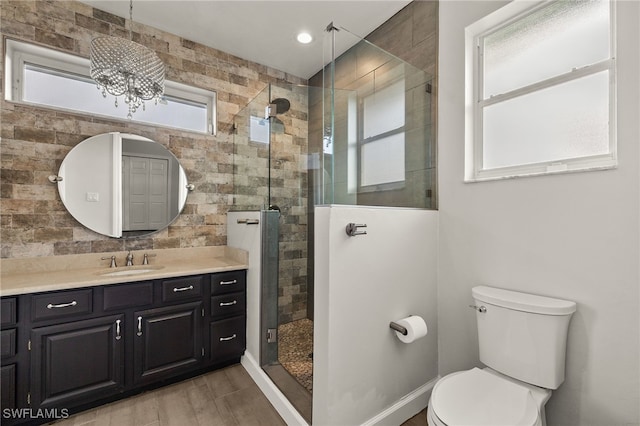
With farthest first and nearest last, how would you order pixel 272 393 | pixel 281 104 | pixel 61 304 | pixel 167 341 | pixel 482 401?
pixel 281 104, pixel 167 341, pixel 272 393, pixel 61 304, pixel 482 401

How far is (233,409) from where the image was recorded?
183cm

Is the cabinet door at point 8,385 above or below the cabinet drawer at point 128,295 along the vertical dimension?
below

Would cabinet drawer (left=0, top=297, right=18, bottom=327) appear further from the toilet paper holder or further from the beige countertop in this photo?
the toilet paper holder

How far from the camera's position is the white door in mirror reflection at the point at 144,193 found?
7.61 feet

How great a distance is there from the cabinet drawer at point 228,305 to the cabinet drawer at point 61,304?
761 millimetres

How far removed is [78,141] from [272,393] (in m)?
2.32

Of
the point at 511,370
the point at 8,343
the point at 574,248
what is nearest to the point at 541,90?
the point at 574,248

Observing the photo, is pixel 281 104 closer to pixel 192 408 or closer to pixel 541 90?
pixel 541 90

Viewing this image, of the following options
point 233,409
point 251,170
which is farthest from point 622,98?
point 233,409

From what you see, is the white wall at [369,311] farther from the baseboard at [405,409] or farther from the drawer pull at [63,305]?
the drawer pull at [63,305]

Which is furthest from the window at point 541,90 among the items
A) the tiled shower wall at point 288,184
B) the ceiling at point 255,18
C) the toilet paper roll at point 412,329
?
the tiled shower wall at point 288,184

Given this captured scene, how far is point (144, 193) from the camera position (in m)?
2.40

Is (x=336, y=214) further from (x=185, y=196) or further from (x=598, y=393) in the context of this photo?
A: (x=185, y=196)

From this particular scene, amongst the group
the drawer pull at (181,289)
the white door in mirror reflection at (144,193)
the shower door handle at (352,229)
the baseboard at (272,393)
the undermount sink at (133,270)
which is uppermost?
the white door in mirror reflection at (144,193)
